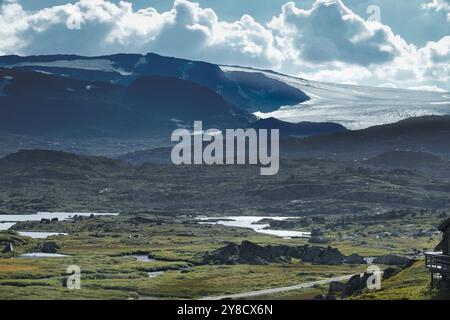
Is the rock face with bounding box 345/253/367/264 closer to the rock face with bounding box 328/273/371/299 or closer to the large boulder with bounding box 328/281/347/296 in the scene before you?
the large boulder with bounding box 328/281/347/296

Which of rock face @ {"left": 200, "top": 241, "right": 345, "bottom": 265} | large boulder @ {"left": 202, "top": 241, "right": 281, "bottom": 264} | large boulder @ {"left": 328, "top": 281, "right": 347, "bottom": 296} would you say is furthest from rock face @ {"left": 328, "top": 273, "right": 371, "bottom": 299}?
rock face @ {"left": 200, "top": 241, "right": 345, "bottom": 265}

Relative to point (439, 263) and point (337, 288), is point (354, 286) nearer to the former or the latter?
point (337, 288)

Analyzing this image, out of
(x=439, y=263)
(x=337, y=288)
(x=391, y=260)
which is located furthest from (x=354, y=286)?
(x=391, y=260)

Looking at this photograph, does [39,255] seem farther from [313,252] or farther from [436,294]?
[436,294]

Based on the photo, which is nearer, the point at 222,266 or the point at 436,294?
the point at 436,294

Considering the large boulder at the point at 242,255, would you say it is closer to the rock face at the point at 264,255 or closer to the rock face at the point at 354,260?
the rock face at the point at 264,255

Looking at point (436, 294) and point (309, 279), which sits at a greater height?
point (436, 294)
